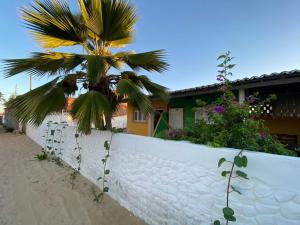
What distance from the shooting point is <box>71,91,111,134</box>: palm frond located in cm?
420

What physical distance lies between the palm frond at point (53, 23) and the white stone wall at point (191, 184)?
2477 mm

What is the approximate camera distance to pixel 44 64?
4.89m

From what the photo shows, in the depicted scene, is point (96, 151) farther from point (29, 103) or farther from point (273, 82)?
point (273, 82)

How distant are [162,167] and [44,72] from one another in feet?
11.5

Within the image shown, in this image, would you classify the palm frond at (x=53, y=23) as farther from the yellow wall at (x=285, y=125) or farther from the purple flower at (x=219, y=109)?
the yellow wall at (x=285, y=125)

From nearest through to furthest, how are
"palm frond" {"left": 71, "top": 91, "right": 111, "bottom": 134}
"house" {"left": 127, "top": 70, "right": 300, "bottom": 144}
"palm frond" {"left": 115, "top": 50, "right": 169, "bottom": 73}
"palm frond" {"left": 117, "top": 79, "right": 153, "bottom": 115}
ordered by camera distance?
"palm frond" {"left": 71, "top": 91, "right": 111, "bottom": 134}
"palm frond" {"left": 117, "top": 79, "right": 153, "bottom": 115}
"palm frond" {"left": 115, "top": 50, "right": 169, "bottom": 73}
"house" {"left": 127, "top": 70, "right": 300, "bottom": 144}

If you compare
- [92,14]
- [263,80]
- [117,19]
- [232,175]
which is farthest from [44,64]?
[263,80]

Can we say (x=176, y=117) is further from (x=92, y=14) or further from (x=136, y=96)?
(x=92, y=14)

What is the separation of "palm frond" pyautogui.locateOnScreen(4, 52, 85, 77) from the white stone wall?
1800 millimetres

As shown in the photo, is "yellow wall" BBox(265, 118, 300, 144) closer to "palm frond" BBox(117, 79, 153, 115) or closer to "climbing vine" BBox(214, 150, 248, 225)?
"palm frond" BBox(117, 79, 153, 115)

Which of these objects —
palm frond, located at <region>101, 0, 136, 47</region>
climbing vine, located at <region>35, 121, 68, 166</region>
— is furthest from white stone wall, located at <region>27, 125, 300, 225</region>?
climbing vine, located at <region>35, 121, 68, 166</region>

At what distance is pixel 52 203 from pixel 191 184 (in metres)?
3.04

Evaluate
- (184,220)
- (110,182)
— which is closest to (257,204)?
(184,220)

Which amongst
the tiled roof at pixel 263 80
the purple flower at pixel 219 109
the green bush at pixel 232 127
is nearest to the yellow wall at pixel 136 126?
the tiled roof at pixel 263 80
